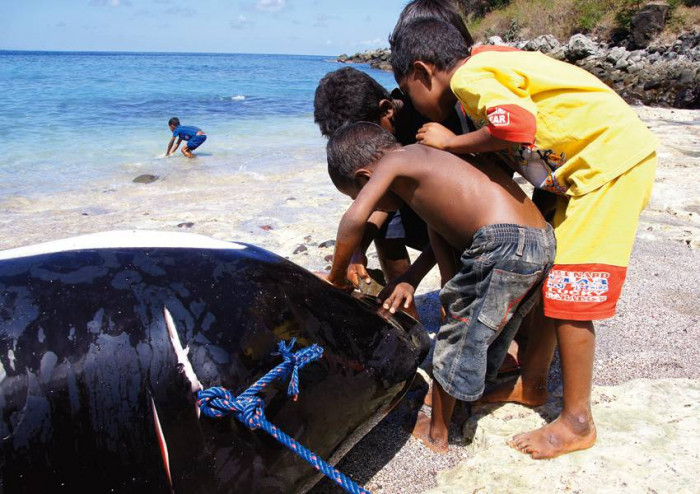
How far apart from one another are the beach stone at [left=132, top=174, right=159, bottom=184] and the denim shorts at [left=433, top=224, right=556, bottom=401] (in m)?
6.06

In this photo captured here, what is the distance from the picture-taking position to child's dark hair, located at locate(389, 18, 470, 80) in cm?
197

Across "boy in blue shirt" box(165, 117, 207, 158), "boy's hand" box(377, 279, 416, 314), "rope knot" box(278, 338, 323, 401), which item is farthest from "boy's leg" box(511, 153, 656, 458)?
"boy in blue shirt" box(165, 117, 207, 158)

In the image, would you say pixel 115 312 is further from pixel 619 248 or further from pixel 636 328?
pixel 636 328

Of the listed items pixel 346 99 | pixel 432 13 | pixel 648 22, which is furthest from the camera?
pixel 648 22

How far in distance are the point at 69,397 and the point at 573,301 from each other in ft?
4.84

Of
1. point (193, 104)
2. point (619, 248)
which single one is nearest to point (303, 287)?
point (619, 248)

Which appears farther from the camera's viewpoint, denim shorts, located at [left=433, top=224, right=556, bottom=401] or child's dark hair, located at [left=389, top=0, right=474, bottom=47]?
child's dark hair, located at [left=389, top=0, right=474, bottom=47]

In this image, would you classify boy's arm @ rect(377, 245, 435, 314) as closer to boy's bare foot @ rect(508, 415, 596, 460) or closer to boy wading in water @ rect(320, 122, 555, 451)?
boy wading in water @ rect(320, 122, 555, 451)

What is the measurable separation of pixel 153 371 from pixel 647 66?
20171mm

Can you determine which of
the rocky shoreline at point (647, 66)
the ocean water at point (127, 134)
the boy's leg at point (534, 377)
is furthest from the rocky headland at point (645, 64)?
the boy's leg at point (534, 377)

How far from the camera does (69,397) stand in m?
1.27

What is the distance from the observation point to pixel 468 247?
1.88m

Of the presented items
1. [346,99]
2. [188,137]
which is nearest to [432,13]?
[346,99]

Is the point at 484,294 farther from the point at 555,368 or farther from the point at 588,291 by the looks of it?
the point at 555,368
